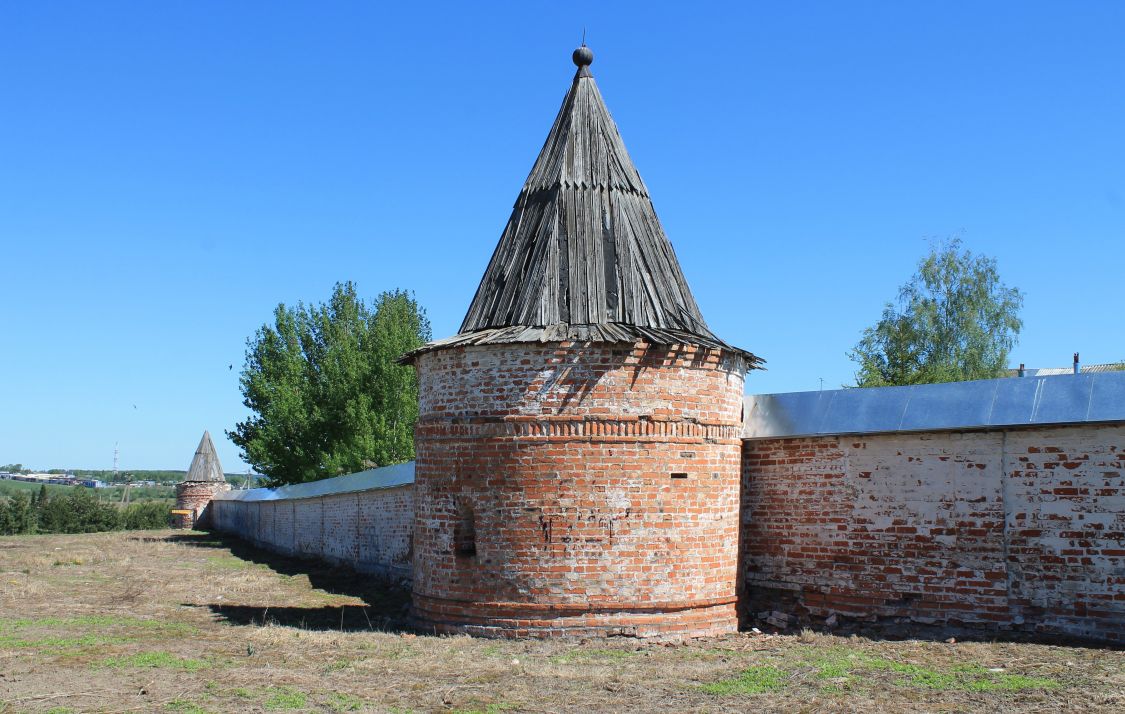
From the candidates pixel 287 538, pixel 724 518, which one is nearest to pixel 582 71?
pixel 724 518

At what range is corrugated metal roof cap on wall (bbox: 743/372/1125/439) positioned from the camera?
8695mm

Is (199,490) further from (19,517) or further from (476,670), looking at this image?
(476,670)

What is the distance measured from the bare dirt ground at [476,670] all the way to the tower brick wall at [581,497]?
41 centimetres

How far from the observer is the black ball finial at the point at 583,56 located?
12070 millimetres

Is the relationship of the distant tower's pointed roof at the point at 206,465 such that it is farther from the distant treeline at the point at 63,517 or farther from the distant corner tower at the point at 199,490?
the distant treeline at the point at 63,517

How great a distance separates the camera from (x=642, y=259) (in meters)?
11.0

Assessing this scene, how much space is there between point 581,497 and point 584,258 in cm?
285

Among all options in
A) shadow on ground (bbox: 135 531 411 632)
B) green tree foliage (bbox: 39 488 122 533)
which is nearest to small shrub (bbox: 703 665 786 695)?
shadow on ground (bbox: 135 531 411 632)

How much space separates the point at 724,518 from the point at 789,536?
86 cm

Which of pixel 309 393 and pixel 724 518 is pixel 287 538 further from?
pixel 724 518

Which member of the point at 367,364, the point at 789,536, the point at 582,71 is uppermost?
the point at 582,71

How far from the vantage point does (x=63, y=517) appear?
47.0 metres

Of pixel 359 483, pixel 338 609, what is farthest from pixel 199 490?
pixel 338 609

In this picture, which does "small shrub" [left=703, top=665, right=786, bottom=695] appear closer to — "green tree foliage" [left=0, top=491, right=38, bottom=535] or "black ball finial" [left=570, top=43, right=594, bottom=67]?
"black ball finial" [left=570, top=43, right=594, bottom=67]
